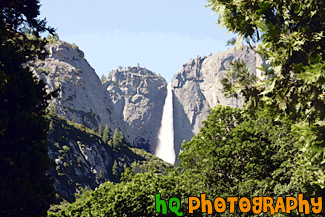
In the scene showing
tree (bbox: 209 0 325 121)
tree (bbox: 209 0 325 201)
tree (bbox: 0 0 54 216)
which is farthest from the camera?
tree (bbox: 0 0 54 216)

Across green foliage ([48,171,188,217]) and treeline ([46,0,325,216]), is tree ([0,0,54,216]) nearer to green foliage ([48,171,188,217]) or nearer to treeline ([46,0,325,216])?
green foliage ([48,171,188,217])

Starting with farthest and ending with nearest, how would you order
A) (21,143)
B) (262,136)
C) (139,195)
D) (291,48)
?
(262,136) → (139,195) → (21,143) → (291,48)

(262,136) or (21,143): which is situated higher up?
(262,136)

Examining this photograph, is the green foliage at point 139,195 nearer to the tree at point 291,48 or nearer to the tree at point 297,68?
the tree at point 297,68

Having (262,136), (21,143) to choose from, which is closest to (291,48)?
(21,143)

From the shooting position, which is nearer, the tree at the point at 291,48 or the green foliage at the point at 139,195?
the tree at the point at 291,48

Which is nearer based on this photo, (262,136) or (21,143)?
(21,143)

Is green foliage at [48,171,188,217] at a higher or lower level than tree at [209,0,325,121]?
lower

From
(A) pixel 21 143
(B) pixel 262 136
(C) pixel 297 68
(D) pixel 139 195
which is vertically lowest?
(D) pixel 139 195

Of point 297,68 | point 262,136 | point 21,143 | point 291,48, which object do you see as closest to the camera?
point 297,68

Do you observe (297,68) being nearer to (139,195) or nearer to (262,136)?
(139,195)

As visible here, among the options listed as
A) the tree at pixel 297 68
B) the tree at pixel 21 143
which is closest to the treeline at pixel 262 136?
the tree at pixel 297 68

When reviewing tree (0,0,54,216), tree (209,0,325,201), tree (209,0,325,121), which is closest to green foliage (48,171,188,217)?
tree (0,0,54,216)

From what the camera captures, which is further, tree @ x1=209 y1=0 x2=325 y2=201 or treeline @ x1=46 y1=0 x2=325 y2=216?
treeline @ x1=46 y1=0 x2=325 y2=216
